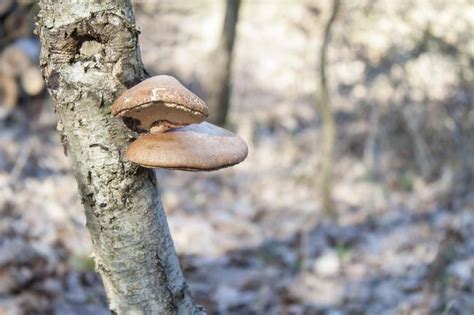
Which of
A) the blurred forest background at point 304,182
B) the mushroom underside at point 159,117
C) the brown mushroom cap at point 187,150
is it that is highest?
the mushroom underside at point 159,117

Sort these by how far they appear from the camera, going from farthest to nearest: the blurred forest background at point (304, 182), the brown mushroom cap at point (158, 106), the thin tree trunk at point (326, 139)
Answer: the thin tree trunk at point (326, 139) → the blurred forest background at point (304, 182) → the brown mushroom cap at point (158, 106)

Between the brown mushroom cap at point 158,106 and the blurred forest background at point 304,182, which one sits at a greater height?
the brown mushroom cap at point 158,106

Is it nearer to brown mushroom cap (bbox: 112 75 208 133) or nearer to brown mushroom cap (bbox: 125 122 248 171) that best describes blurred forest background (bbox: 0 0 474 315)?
brown mushroom cap (bbox: 125 122 248 171)

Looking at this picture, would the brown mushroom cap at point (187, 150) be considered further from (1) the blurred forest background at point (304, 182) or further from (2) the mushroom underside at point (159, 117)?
(1) the blurred forest background at point (304, 182)

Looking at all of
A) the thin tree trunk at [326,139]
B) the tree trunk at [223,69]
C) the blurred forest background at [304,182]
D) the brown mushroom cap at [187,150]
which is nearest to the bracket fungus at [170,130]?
the brown mushroom cap at [187,150]

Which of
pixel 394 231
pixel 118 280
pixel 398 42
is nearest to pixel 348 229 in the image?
pixel 394 231

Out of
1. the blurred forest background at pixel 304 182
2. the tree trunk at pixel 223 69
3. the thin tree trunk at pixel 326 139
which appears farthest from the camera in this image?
the tree trunk at pixel 223 69

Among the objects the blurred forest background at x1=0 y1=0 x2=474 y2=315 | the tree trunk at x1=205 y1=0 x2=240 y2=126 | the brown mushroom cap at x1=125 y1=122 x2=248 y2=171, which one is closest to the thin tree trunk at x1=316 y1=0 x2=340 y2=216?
the blurred forest background at x1=0 y1=0 x2=474 y2=315

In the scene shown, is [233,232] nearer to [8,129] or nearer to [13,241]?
[13,241]
